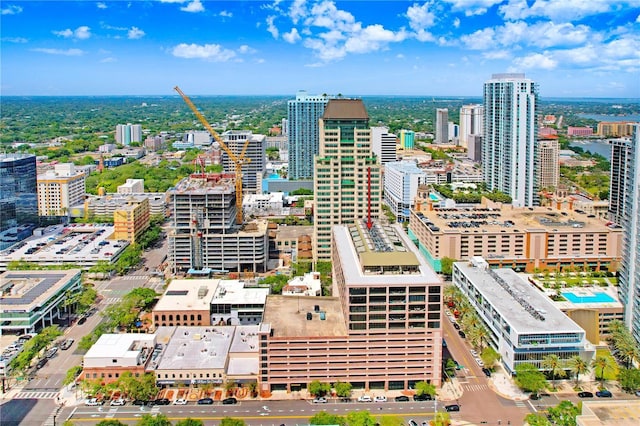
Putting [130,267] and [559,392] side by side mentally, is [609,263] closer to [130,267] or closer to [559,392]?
[559,392]

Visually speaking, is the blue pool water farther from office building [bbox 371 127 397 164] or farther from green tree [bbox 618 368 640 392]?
office building [bbox 371 127 397 164]

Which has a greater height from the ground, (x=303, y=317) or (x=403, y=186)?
(x=403, y=186)

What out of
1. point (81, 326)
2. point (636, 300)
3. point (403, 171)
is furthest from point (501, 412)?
point (403, 171)

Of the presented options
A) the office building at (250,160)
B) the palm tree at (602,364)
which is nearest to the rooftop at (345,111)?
the palm tree at (602,364)

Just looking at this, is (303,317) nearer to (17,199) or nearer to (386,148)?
(17,199)

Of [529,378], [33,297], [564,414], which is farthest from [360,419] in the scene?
[33,297]
